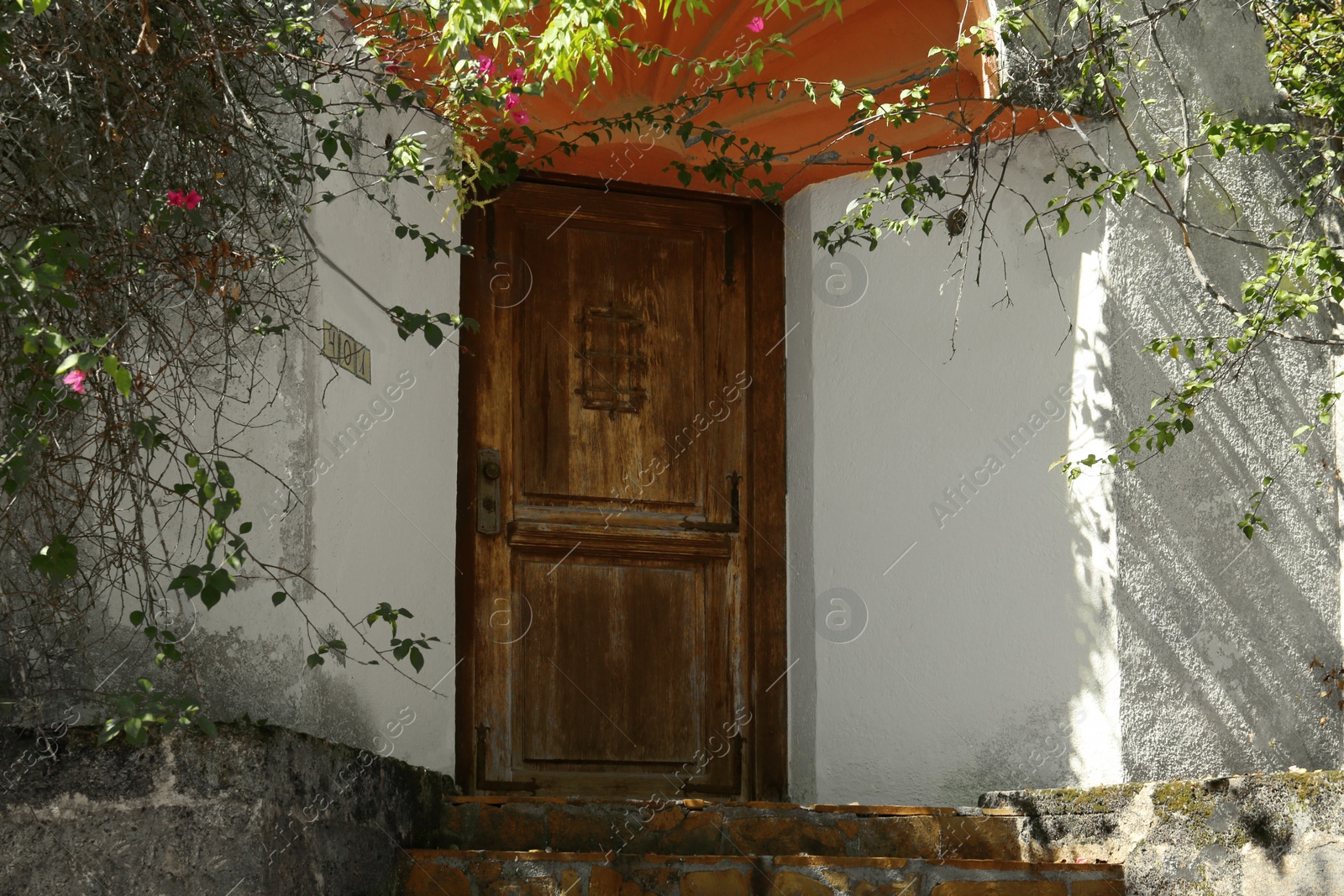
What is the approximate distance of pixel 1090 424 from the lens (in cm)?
392

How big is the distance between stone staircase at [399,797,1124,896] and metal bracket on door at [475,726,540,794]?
25.6 inches

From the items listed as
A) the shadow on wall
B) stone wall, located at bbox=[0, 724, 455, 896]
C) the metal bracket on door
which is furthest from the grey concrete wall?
stone wall, located at bbox=[0, 724, 455, 896]

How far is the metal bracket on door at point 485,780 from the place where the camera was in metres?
4.06

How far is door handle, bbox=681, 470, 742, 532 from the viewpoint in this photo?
443cm

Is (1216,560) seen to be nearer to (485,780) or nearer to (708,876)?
(708,876)

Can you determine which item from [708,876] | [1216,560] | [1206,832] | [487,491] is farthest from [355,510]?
[1216,560]

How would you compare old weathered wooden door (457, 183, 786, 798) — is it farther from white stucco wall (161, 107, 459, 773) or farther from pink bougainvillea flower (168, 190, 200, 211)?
pink bougainvillea flower (168, 190, 200, 211)

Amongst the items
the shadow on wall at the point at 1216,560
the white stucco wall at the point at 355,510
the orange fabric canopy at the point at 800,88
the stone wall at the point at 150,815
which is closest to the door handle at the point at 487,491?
the white stucco wall at the point at 355,510

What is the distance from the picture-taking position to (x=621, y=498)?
172 inches

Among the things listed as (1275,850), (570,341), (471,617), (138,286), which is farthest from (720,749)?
(138,286)

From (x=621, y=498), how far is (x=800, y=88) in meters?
1.45

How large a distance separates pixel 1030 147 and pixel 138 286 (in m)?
2.77

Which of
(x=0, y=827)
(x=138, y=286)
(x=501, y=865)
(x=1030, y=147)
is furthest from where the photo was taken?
(x=1030, y=147)

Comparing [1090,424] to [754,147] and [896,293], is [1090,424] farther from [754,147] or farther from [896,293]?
[754,147]
